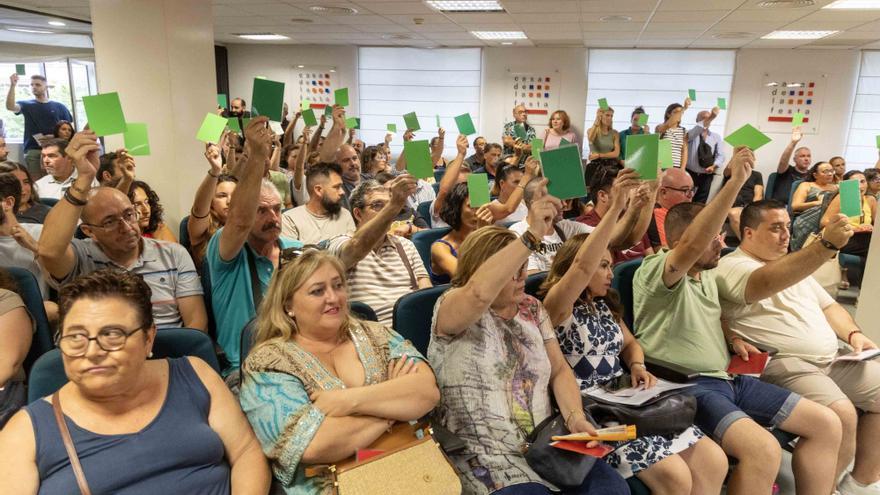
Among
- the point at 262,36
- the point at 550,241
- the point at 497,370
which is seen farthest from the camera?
the point at 262,36

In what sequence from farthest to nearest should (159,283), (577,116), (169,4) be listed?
(577,116)
(169,4)
(159,283)

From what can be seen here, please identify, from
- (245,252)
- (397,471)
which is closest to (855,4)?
(245,252)

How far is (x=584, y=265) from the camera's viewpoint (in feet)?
6.58

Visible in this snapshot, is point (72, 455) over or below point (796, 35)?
below

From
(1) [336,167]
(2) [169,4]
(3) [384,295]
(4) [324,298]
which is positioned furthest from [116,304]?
(2) [169,4]

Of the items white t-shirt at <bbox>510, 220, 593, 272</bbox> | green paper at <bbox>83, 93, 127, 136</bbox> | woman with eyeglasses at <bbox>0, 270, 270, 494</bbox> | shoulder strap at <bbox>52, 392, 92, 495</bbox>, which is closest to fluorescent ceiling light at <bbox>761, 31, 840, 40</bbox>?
white t-shirt at <bbox>510, 220, 593, 272</bbox>

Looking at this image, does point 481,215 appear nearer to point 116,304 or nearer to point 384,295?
point 384,295

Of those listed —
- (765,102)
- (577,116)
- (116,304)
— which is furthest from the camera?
(577,116)

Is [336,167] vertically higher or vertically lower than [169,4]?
lower

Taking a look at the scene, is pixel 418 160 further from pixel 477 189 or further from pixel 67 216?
pixel 67 216

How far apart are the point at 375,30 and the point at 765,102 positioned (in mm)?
6296

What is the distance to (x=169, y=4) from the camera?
11.7 ft

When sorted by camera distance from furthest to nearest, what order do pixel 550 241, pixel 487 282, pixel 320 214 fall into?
pixel 320 214 → pixel 550 241 → pixel 487 282

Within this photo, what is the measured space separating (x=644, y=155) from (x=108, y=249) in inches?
85.3
